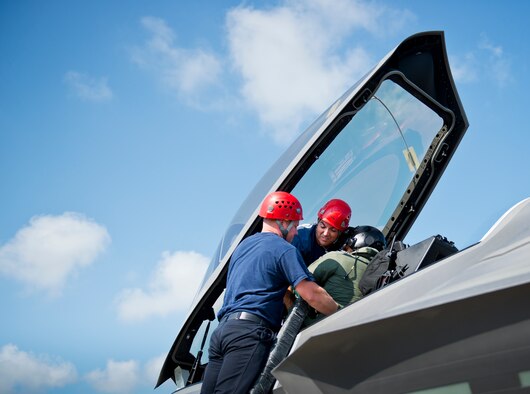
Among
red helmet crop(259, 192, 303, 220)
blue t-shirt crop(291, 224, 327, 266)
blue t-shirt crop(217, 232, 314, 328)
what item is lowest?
blue t-shirt crop(217, 232, 314, 328)

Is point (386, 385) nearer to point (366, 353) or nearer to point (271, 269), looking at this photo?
point (366, 353)

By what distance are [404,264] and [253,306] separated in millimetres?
928

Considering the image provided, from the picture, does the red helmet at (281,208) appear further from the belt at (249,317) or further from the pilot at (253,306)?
the belt at (249,317)

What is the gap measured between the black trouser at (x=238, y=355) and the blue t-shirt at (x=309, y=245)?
168 centimetres

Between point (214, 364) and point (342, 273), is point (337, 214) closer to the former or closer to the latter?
point (342, 273)

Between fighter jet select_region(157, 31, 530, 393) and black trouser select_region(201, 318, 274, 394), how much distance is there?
0.47 feet

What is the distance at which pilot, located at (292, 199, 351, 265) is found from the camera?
188 inches

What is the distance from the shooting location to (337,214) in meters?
4.80

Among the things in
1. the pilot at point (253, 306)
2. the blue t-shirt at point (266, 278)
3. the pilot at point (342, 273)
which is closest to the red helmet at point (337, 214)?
the pilot at point (342, 273)

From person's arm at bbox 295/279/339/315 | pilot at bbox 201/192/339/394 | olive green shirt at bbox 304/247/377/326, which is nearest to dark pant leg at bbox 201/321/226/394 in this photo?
pilot at bbox 201/192/339/394

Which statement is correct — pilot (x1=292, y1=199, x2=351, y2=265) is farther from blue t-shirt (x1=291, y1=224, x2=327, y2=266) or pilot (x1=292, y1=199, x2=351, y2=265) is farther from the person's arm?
the person's arm

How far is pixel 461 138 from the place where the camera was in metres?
5.36

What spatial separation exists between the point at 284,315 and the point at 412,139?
2476 mm

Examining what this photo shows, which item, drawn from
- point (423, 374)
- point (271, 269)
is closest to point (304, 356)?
point (423, 374)
